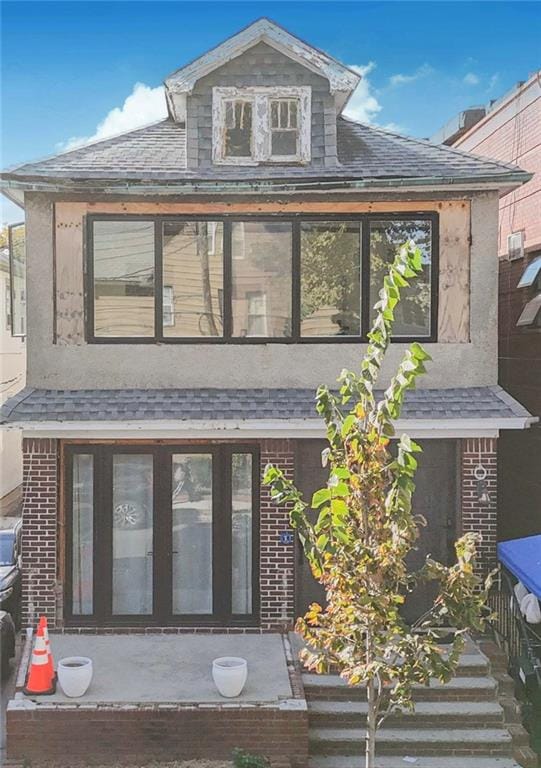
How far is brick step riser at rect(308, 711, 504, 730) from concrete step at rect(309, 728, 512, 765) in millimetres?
147

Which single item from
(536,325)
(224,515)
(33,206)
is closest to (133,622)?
(224,515)

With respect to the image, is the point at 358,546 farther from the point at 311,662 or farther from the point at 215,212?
the point at 215,212

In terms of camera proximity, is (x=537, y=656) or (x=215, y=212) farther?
(x=215, y=212)

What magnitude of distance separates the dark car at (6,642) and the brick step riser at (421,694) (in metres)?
3.91

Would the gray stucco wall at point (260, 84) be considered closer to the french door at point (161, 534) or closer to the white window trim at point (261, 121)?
the white window trim at point (261, 121)

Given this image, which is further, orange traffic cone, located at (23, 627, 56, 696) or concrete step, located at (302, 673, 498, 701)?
concrete step, located at (302, 673, 498, 701)

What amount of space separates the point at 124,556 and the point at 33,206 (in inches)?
183

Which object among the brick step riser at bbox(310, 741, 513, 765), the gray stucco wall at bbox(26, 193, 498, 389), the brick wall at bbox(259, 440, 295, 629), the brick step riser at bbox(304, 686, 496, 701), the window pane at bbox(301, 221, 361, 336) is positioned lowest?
the brick step riser at bbox(310, 741, 513, 765)

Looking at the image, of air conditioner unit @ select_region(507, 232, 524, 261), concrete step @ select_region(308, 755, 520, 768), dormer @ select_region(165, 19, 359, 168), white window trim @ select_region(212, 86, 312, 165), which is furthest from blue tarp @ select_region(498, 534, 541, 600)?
white window trim @ select_region(212, 86, 312, 165)

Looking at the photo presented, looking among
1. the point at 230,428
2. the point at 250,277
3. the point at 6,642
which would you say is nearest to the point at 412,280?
the point at 250,277

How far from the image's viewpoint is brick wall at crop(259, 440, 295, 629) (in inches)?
425

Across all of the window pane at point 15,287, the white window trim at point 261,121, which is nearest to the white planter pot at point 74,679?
the window pane at point 15,287

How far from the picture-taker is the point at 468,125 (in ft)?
55.6

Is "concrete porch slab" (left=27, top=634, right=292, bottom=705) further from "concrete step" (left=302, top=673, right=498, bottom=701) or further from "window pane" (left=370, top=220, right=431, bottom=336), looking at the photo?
"window pane" (left=370, top=220, right=431, bottom=336)
